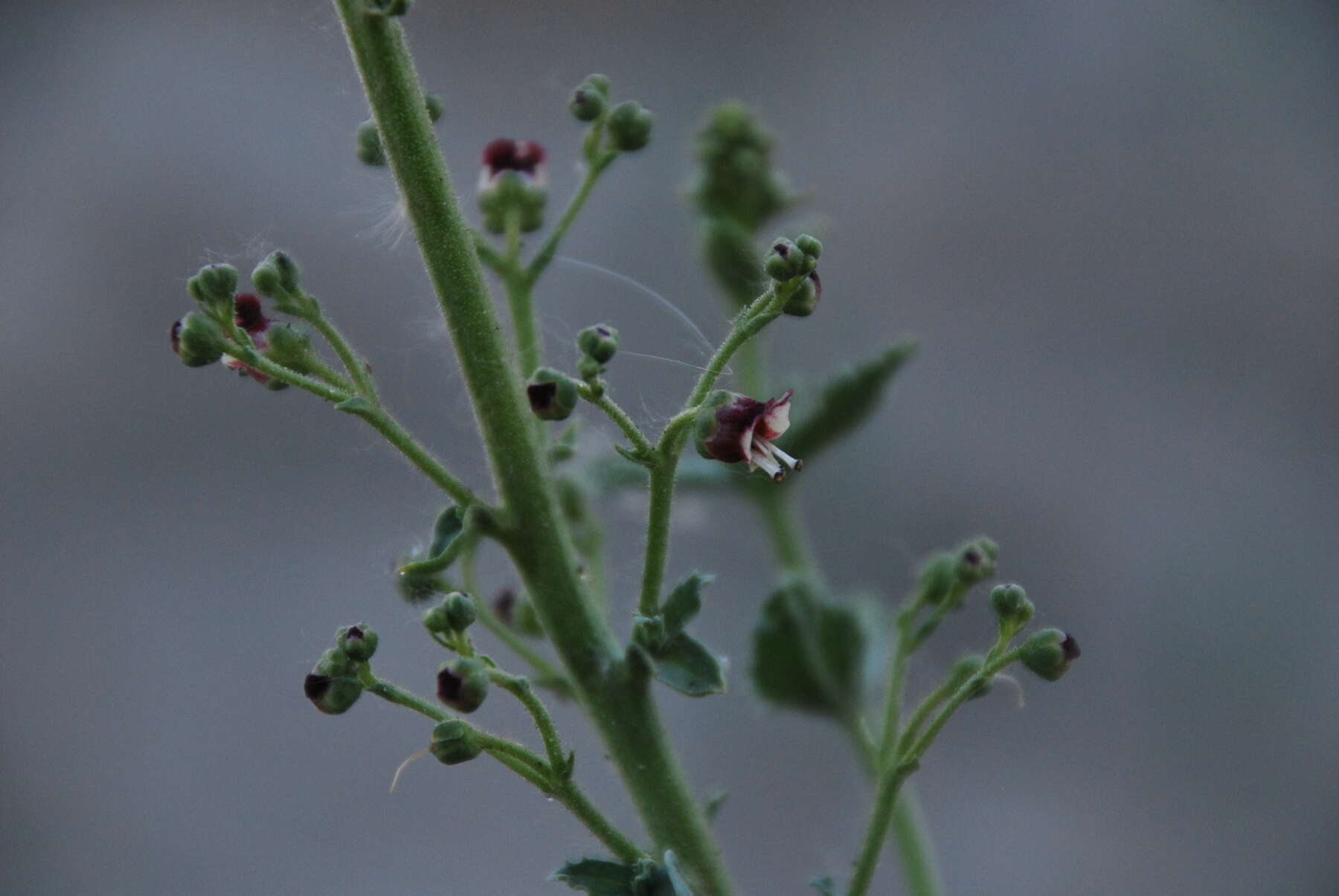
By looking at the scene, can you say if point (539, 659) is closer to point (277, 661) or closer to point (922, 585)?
point (922, 585)

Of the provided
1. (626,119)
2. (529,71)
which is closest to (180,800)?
(529,71)

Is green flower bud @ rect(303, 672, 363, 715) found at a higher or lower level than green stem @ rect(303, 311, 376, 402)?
lower

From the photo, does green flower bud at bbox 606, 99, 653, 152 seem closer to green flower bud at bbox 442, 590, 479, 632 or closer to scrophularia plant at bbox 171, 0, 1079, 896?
scrophularia plant at bbox 171, 0, 1079, 896

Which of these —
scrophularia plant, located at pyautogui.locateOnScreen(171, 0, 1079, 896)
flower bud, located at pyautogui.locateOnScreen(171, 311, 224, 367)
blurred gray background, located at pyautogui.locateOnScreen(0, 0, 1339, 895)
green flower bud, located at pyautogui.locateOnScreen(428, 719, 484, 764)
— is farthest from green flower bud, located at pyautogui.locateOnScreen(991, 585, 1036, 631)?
blurred gray background, located at pyautogui.locateOnScreen(0, 0, 1339, 895)

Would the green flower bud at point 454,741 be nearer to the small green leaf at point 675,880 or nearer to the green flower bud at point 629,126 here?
the small green leaf at point 675,880

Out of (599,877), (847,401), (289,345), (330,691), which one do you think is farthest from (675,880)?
(847,401)

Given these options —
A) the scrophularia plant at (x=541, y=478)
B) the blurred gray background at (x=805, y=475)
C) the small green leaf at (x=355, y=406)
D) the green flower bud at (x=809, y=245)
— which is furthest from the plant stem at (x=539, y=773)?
the blurred gray background at (x=805, y=475)
